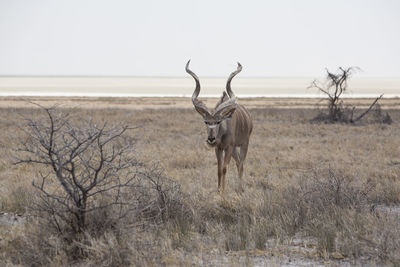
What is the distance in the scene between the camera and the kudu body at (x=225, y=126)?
28.4ft

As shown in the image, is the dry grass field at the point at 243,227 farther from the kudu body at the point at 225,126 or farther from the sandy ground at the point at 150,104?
the sandy ground at the point at 150,104

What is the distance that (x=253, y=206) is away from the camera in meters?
7.34

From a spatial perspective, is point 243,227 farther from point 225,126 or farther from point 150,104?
point 150,104

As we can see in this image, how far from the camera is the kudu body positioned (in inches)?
341

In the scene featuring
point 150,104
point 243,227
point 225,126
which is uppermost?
point 225,126

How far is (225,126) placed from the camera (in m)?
9.30

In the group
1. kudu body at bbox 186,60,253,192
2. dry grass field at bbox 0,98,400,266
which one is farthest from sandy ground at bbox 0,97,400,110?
→ dry grass field at bbox 0,98,400,266

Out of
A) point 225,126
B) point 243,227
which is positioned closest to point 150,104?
point 225,126

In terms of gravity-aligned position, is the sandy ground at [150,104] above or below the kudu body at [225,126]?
below

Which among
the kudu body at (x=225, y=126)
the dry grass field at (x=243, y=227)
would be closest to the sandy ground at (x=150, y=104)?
the kudu body at (x=225, y=126)

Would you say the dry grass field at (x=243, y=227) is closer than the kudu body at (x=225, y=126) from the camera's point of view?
Yes

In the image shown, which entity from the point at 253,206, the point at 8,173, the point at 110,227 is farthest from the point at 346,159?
the point at 110,227

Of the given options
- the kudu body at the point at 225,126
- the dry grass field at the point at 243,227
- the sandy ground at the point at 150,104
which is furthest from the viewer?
the sandy ground at the point at 150,104

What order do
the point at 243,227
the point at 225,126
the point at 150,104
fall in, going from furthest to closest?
the point at 150,104
the point at 225,126
the point at 243,227
